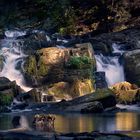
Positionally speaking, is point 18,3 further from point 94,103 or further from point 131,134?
point 131,134

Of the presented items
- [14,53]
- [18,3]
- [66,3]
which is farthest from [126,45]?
[18,3]

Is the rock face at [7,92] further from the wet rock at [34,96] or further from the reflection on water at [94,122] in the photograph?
the reflection on water at [94,122]

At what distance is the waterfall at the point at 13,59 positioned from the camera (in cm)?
4320

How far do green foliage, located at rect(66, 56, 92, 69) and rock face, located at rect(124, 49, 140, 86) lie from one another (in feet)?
9.83

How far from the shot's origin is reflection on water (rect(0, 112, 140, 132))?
927 inches

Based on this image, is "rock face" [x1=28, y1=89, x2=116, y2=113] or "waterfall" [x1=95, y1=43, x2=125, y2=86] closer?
"rock face" [x1=28, y1=89, x2=116, y2=113]

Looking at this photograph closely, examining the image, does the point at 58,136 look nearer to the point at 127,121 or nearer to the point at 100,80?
the point at 127,121

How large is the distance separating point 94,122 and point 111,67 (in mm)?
18501

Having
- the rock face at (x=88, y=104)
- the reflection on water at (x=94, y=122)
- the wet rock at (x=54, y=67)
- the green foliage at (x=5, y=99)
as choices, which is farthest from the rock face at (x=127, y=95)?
the green foliage at (x=5, y=99)

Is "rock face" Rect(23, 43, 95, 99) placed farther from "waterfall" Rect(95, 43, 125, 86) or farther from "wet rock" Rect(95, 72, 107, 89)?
"waterfall" Rect(95, 43, 125, 86)

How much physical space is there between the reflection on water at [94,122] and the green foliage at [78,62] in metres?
9.82

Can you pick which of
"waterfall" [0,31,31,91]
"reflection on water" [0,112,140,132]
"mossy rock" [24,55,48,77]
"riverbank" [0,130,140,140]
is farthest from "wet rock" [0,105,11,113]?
"riverbank" [0,130,140,140]

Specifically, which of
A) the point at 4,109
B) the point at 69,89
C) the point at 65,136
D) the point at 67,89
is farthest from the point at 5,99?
the point at 65,136

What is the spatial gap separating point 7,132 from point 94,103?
14.4 m
